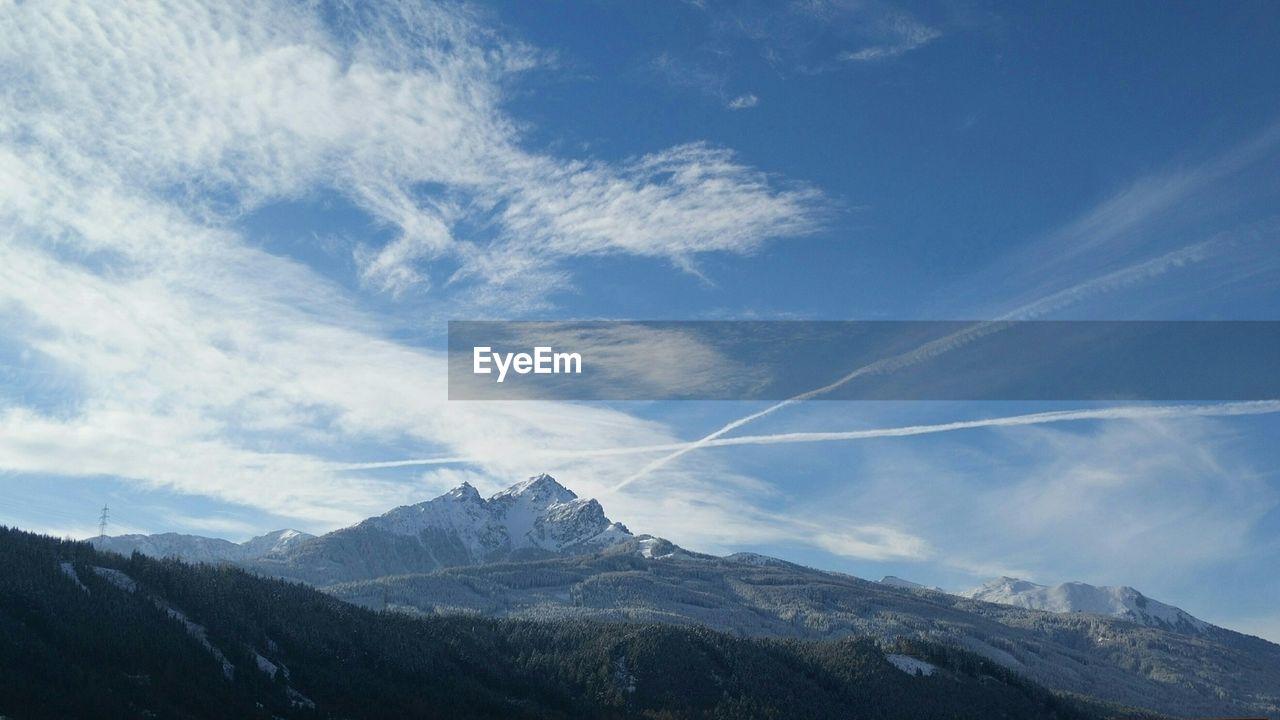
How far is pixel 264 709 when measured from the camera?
199 metres

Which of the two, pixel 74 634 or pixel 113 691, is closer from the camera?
pixel 113 691

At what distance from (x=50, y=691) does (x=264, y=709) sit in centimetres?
4523

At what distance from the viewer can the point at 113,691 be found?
175m

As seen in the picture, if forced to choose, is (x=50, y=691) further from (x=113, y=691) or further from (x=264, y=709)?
(x=264, y=709)

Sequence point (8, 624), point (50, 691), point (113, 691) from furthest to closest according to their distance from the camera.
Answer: point (8, 624) < point (113, 691) < point (50, 691)

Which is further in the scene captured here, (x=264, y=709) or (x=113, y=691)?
(x=264, y=709)

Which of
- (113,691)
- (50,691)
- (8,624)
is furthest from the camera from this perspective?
(8,624)

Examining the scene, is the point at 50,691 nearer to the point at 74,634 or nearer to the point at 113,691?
the point at 113,691

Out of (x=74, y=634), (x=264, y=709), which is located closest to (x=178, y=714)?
(x=264, y=709)

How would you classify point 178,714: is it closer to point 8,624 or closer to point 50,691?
point 50,691

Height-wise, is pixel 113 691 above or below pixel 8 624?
below

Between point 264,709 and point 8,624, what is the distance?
168ft

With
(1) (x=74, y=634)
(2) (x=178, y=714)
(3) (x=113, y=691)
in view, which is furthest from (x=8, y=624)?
(2) (x=178, y=714)

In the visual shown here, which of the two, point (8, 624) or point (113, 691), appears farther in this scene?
point (8, 624)
